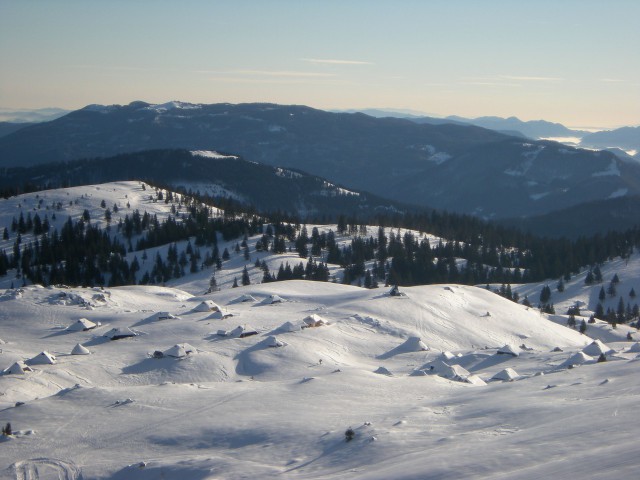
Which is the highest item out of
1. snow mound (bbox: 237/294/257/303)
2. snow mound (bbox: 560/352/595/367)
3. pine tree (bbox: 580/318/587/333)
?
snow mound (bbox: 560/352/595/367)

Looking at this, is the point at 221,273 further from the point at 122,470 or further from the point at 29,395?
the point at 122,470

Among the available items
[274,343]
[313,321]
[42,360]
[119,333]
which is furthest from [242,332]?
[42,360]

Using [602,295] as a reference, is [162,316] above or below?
above

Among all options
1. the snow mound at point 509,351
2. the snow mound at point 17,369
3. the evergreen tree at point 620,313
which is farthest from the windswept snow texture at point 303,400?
the evergreen tree at point 620,313

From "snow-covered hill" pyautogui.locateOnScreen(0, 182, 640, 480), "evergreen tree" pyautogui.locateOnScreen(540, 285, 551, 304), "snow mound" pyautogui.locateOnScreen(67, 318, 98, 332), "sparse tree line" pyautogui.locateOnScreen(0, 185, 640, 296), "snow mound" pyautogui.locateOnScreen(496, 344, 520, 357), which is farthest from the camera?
"sparse tree line" pyautogui.locateOnScreen(0, 185, 640, 296)

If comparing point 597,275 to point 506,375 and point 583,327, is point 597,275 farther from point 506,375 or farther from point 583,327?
point 506,375

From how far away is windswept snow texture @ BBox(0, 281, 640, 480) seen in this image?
78.0ft

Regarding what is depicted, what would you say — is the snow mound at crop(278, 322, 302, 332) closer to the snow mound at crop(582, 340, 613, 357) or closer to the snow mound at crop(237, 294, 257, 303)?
the snow mound at crop(237, 294, 257, 303)

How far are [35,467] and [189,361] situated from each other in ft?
74.6

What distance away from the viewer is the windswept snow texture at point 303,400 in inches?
936

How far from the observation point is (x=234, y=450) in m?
28.7

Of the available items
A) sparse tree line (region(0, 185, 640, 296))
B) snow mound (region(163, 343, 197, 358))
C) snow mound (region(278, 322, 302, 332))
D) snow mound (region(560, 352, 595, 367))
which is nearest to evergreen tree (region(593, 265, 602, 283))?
sparse tree line (region(0, 185, 640, 296))

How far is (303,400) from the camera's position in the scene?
120ft

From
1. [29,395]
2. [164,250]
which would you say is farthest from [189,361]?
[164,250]
